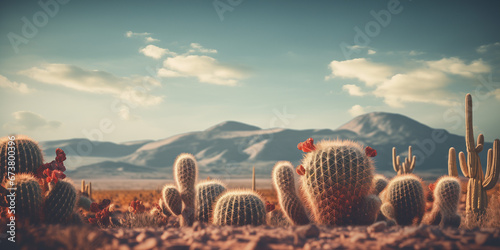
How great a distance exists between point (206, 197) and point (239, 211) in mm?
1715

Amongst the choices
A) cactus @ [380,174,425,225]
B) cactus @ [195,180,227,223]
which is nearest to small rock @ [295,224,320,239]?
cactus @ [195,180,227,223]

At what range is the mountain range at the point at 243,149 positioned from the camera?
12775 cm

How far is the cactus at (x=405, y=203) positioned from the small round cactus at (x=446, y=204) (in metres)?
0.54

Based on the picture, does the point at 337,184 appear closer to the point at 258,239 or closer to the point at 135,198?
the point at 258,239

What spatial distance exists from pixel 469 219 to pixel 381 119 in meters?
195

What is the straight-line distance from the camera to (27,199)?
823cm

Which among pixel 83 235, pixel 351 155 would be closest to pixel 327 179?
pixel 351 155

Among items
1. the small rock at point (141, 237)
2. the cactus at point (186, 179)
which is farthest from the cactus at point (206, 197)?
the small rock at point (141, 237)

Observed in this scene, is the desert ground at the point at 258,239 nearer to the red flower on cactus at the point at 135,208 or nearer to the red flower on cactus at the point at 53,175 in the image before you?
the red flower on cactus at the point at 53,175

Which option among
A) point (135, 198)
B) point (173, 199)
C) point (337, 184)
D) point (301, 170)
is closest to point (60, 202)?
point (173, 199)

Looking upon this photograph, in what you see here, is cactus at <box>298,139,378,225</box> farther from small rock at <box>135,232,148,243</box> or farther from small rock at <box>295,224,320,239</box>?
small rock at <box>135,232,148,243</box>

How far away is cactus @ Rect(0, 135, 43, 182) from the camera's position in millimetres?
9125

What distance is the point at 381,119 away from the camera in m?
195

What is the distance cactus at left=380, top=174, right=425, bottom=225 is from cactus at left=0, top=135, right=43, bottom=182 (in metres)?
9.09
